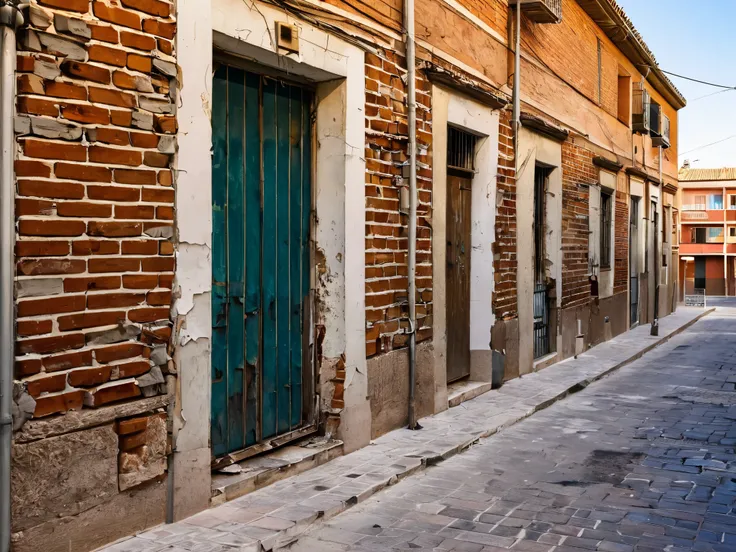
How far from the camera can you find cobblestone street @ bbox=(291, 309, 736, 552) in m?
4.32

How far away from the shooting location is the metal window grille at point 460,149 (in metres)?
8.50

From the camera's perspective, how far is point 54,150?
3.67m

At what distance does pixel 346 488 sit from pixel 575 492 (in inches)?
62.3

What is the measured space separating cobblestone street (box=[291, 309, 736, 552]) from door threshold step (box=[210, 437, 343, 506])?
0.63m

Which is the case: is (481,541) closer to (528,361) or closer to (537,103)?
(528,361)

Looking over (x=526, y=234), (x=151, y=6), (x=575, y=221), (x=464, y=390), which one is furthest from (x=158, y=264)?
(x=575, y=221)

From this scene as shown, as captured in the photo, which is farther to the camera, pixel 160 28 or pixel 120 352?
pixel 160 28

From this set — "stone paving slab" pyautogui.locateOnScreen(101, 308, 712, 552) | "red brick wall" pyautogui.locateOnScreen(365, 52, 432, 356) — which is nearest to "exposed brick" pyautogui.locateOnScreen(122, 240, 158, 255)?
"stone paving slab" pyautogui.locateOnScreen(101, 308, 712, 552)

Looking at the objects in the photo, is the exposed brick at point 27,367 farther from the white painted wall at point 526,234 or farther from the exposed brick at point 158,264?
the white painted wall at point 526,234

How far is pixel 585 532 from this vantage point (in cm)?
444

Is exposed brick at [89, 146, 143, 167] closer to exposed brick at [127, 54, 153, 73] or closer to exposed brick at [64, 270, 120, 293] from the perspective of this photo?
exposed brick at [127, 54, 153, 73]

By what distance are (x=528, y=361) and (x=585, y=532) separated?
5871 mm

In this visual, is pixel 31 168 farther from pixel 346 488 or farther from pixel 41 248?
pixel 346 488

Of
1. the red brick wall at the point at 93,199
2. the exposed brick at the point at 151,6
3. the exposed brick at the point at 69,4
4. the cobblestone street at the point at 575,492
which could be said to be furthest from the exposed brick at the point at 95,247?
the cobblestone street at the point at 575,492
